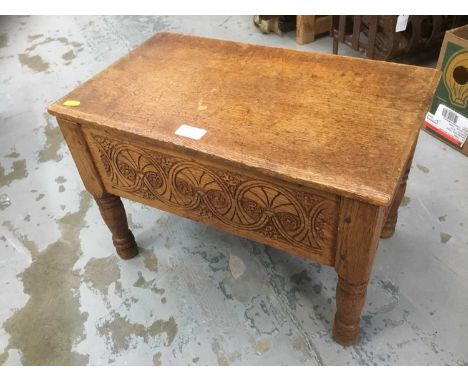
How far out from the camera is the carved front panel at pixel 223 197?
3.04 ft

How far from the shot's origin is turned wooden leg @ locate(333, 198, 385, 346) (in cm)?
84

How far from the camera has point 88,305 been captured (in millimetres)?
1393

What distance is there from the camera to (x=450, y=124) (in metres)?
1.89

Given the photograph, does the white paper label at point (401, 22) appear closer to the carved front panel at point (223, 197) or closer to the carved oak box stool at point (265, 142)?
the carved oak box stool at point (265, 142)

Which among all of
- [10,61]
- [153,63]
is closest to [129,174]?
[153,63]

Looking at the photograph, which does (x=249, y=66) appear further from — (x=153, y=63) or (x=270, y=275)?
(x=270, y=275)

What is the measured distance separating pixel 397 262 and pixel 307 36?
1984mm

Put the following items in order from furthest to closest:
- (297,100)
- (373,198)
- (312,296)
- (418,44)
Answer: (418,44) < (312,296) < (297,100) < (373,198)

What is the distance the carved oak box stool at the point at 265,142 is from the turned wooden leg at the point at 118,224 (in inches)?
0.4

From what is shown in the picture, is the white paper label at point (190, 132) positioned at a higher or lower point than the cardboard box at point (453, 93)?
higher

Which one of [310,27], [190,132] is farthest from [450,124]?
[190,132]

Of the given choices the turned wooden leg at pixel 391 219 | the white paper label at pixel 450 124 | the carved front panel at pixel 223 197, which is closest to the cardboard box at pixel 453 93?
the white paper label at pixel 450 124

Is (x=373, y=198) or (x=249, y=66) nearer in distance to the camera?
(x=373, y=198)

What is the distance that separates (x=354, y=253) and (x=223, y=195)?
13.9 inches
